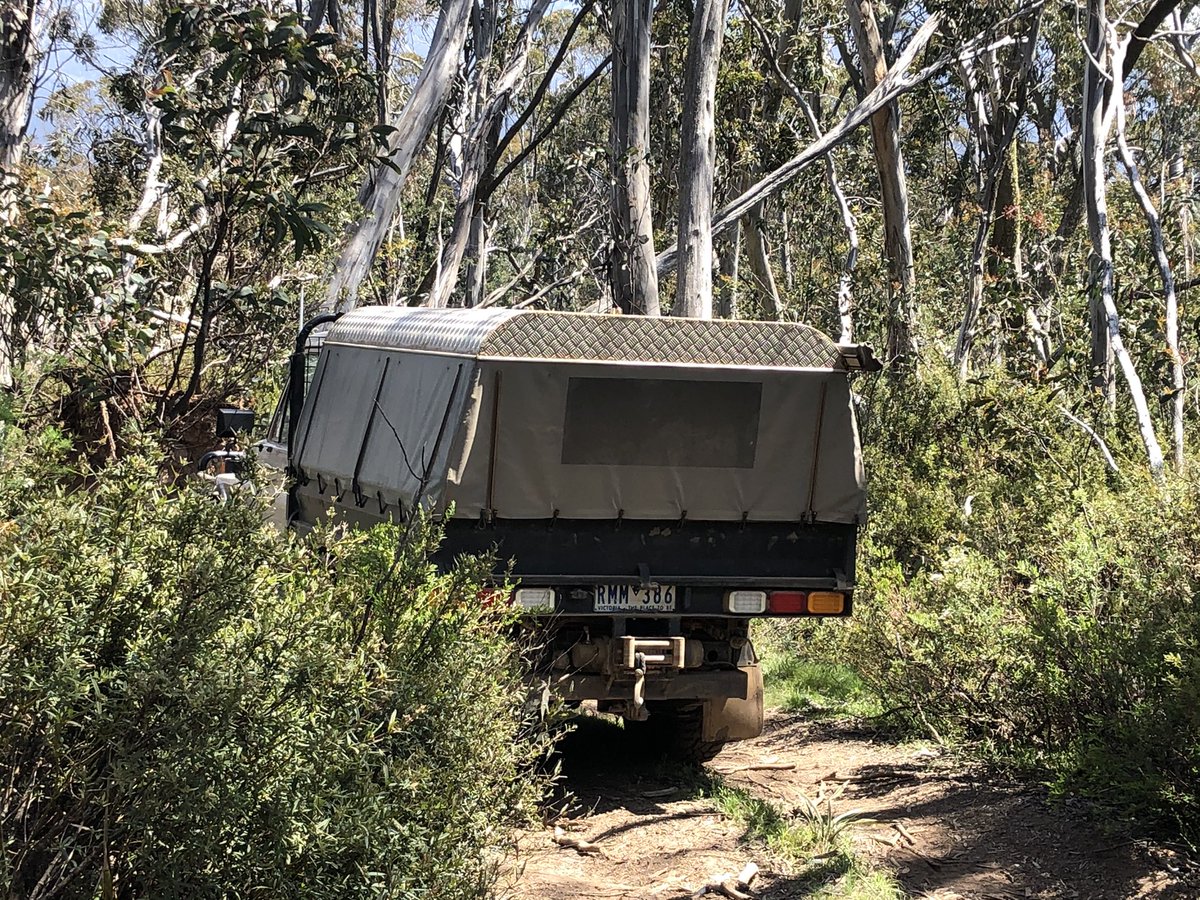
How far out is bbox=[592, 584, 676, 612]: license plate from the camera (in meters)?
7.49

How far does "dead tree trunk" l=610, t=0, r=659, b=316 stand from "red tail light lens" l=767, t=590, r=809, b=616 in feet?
21.8

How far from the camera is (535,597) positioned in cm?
735

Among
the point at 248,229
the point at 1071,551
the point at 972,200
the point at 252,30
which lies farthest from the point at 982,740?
the point at 972,200

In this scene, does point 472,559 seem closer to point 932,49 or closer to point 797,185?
point 932,49

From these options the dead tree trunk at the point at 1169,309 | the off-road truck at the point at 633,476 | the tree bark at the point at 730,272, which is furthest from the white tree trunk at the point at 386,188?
the tree bark at the point at 730,272

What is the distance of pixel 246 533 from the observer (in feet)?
14.0

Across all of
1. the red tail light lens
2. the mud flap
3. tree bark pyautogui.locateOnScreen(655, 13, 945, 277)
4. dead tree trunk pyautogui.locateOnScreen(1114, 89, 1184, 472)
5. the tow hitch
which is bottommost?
the mud flap

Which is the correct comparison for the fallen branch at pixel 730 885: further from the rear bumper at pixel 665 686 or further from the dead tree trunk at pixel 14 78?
the dead tree trunk at pixel 14 78

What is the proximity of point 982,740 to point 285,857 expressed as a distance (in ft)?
18.6

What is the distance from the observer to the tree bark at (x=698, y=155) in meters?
13.9

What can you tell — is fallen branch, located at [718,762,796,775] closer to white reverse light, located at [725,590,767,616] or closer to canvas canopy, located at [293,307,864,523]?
white reverse light, located at [725,590,767,616]

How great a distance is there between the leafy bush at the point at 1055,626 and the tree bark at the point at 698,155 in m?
3.00

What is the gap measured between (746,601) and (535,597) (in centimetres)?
119

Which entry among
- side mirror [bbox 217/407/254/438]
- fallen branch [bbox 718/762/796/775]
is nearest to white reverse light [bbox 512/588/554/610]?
side mirror [bbox 217/407/254/438]
